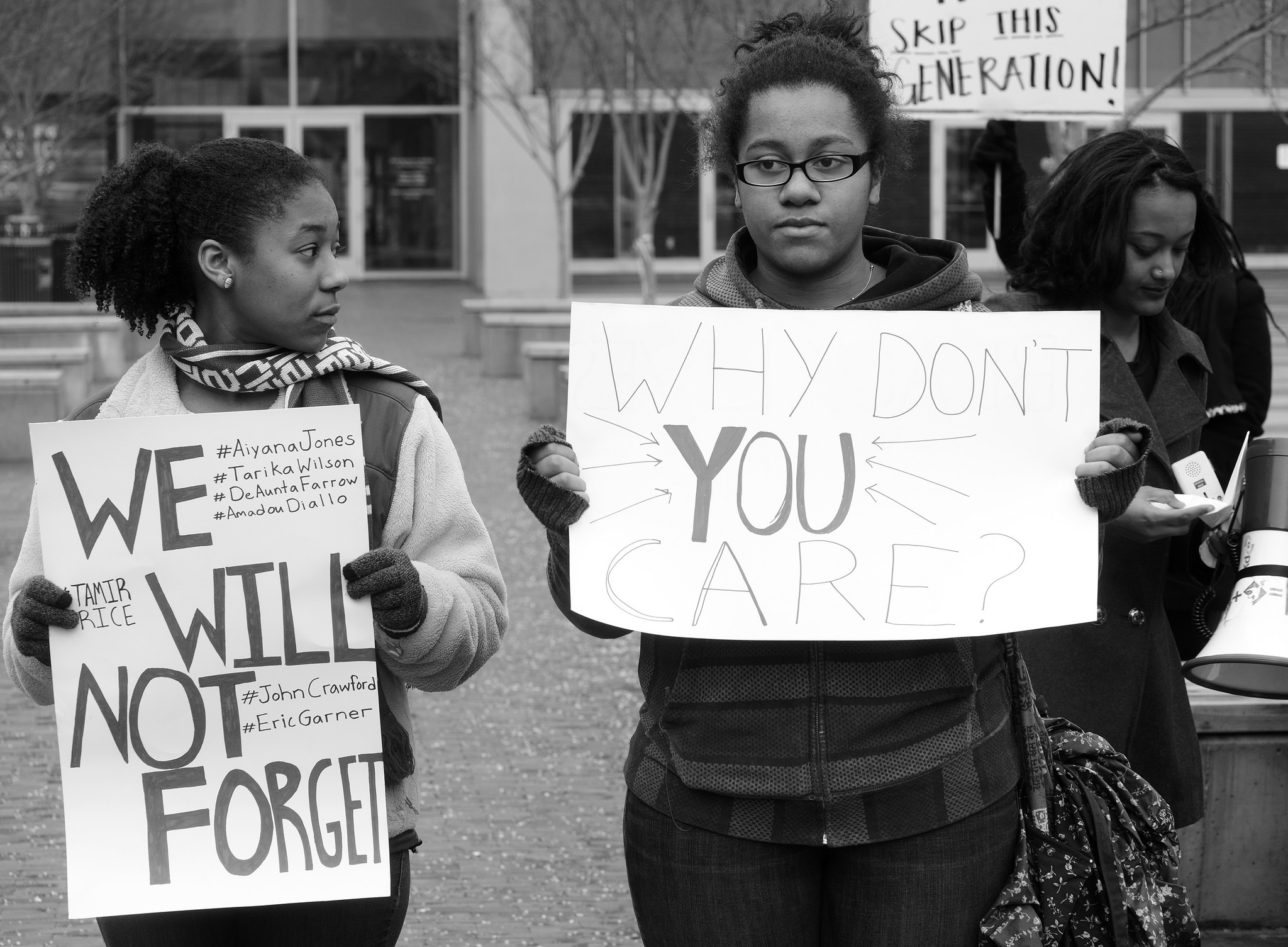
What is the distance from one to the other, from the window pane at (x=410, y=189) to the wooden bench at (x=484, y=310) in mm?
11720

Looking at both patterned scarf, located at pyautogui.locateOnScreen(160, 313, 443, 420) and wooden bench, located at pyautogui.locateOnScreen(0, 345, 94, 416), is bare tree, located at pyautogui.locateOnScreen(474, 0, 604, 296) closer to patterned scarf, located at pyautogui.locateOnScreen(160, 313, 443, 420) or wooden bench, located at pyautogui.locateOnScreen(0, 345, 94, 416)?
wooden bench, located at pyautogui.locateOnScreen(0, 345, 94, 416)

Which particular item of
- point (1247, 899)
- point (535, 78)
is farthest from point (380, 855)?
point (535, 78)

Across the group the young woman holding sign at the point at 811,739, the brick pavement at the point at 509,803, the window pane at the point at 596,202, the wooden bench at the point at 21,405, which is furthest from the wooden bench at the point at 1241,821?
the window pane at the point at 596,202

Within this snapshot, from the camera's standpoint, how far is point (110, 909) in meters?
2.35

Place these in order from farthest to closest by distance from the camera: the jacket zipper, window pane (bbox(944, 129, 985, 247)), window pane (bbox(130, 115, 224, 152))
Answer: window pane (bbox(130, 115, 224, 152)) < window pane (bbox(944, 129, 985, 247)) < the jacket zipper

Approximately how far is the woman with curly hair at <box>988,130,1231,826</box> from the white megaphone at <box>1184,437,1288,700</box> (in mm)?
131

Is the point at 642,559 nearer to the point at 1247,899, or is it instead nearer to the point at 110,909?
the point at 110,909

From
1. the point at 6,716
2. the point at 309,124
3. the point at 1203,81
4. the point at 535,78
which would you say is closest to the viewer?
the point at 6,716

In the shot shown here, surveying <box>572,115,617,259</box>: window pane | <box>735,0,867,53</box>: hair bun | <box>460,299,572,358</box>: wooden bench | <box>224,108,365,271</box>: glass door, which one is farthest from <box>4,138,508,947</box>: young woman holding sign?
<box>224,108,365,271</box>: glass door

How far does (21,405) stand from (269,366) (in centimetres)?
954

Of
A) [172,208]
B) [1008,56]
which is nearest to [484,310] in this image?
[1008,56]

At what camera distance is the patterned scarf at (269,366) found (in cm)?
246

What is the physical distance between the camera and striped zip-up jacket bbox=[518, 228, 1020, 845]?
2.29m

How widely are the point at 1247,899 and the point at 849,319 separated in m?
2.39
